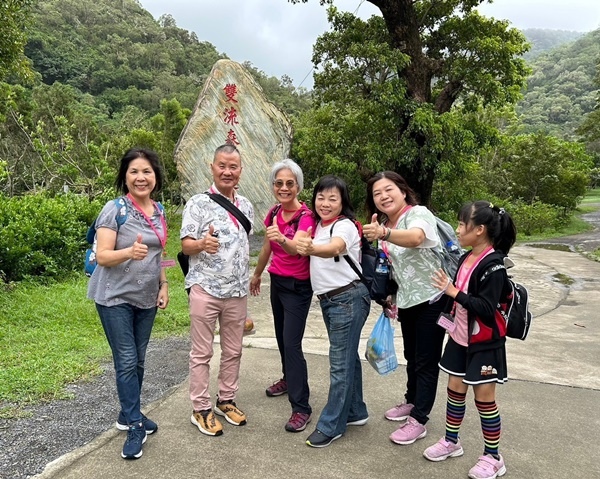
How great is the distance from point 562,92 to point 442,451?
213 ft

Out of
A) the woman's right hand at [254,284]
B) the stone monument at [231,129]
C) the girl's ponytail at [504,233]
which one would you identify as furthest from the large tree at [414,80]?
the girl's ponytail at [504,233]

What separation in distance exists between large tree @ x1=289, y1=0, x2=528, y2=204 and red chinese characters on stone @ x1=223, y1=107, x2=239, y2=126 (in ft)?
8.81

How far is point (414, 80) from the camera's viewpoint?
8.71 m

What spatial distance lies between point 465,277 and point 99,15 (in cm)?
6530

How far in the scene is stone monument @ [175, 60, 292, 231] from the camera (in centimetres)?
660

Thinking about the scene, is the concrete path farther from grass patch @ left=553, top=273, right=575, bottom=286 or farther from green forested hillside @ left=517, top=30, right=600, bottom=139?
green forested hillside @ left=517, top=30, right=600, bottom=139

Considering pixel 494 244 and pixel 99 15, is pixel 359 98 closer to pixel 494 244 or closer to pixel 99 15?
pixel 494 244

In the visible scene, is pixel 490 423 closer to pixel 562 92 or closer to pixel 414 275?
pixel 414 275

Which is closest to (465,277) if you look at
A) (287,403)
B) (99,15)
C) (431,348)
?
(431,348)

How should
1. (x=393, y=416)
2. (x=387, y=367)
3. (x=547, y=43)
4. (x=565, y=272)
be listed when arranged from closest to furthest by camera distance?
(x=387, y=367), (x=393, y=416), (x=565, y=272), (x=547, y=43)

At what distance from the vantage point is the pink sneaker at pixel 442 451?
2.38 metres

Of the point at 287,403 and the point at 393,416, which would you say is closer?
the point at 393,416

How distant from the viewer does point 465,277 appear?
2287mm

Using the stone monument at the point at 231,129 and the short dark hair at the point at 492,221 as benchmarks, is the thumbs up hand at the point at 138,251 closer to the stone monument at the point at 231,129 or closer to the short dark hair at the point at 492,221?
the short dark hair at the point at 492,221
